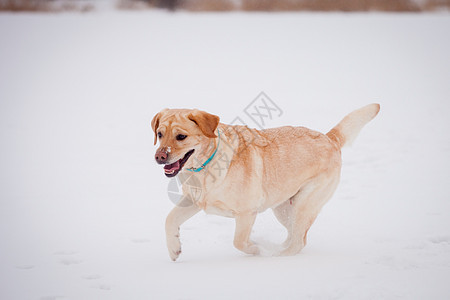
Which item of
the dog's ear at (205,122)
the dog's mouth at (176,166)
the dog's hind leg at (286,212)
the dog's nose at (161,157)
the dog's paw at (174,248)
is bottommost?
the dog's paw at (174,248)

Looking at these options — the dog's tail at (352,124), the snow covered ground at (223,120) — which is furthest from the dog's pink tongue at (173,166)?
the dog's tail at (352,124)

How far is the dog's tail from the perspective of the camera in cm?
425

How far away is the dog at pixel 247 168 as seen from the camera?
3.52m

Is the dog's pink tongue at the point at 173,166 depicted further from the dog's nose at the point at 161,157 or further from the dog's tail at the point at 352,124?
the dog's tail at the point at 352,124

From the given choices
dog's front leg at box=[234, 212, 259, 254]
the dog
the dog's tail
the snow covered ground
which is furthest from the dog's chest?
the dog's tail

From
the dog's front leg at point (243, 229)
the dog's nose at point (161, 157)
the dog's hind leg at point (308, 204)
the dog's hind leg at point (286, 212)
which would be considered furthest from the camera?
the dog's hind leg at point (286, 212)

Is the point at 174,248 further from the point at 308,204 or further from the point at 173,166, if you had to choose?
the point at 308,204

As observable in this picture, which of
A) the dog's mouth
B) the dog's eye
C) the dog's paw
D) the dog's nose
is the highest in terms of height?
the dog's eye

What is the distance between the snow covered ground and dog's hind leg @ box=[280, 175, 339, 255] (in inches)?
8.6

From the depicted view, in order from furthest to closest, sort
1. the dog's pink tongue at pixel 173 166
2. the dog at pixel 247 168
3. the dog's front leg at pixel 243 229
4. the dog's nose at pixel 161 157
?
1. the dog's front leg at pixel 243 229
2. the dog at pixel 247 168
3. the dog's pink tongue at pixel 173 166
4. the dog's nose at pixel 161 157

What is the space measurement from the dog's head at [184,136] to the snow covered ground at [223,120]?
908 mm

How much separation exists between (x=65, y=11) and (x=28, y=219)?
46.8 feet

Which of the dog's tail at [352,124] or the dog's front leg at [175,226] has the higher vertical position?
the dog's tail at [352,124]

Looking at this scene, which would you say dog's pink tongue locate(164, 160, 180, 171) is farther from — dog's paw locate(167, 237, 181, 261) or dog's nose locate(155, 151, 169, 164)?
dog's paw locate(167, 237, 181, 261)
